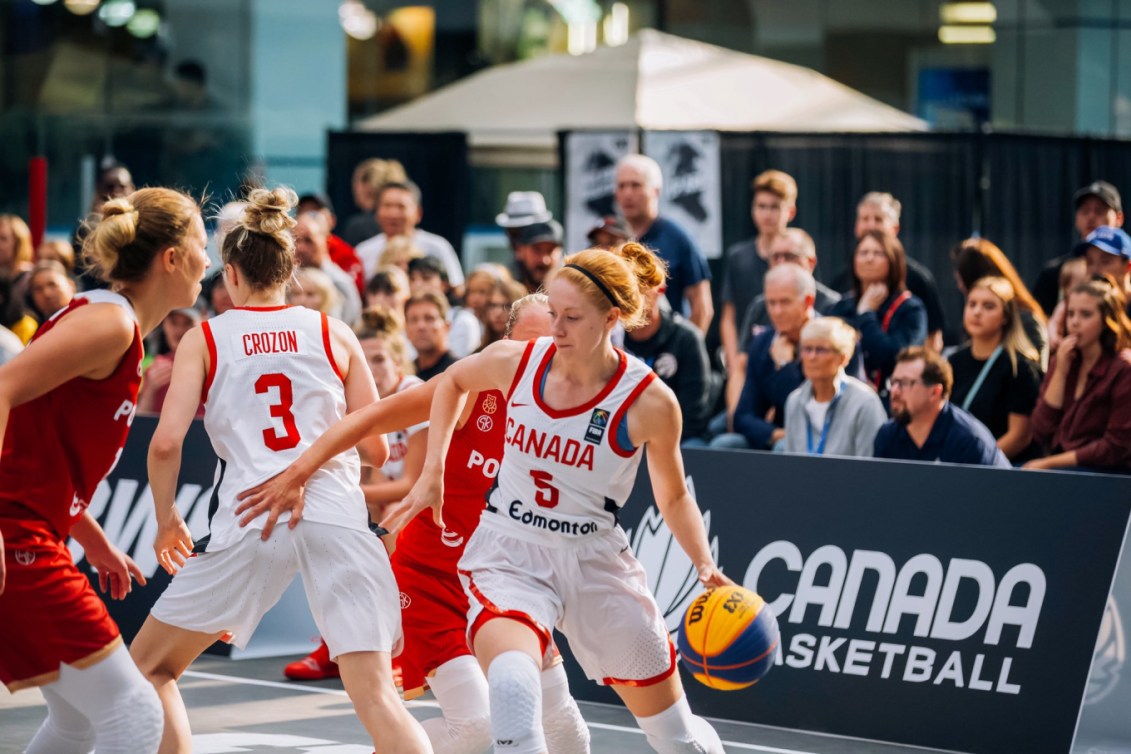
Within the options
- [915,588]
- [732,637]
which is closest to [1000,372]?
[915,588]

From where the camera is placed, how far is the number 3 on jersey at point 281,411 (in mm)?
4992

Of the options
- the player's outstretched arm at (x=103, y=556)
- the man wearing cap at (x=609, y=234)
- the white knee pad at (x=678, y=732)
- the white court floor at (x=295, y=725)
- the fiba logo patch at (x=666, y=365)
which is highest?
the man wearing cap at (x=609, y=234)

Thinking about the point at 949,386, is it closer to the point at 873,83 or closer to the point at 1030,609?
the point at 1030,609

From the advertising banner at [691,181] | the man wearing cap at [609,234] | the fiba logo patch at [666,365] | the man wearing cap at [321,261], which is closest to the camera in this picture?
the fiba logo patch at [666,365]

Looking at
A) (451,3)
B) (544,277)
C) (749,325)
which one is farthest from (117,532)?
(451,3)

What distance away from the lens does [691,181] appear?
1248 centimetres

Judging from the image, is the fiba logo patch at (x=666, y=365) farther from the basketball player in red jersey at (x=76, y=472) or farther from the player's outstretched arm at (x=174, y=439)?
the basketball player in red jersey at (x=76, y=472)

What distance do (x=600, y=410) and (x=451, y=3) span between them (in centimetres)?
1748

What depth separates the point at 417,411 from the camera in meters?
5.17

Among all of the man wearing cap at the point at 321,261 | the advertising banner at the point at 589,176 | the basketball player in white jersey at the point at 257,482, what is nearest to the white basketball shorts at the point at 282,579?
the basketball player in white jersey at the point at 257,482

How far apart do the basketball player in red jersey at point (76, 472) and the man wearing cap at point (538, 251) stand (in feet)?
18.4

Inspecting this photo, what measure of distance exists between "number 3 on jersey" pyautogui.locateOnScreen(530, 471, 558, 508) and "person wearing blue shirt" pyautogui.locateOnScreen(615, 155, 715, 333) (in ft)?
16.5

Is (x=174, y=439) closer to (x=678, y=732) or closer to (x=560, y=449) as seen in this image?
(x=560, y=449)

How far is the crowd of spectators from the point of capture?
321 inches
